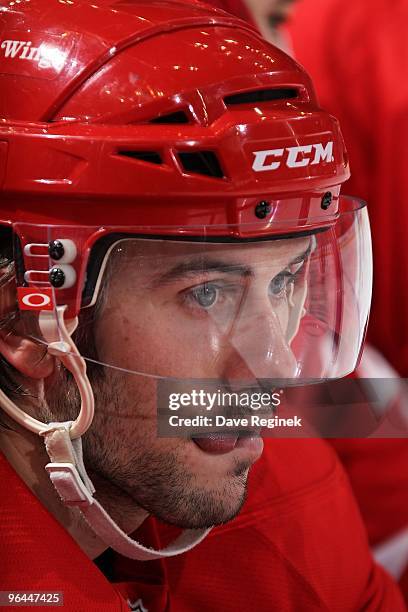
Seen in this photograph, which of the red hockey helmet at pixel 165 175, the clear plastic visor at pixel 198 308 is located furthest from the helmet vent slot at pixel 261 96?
the clear plastic visor at pixel 198 308

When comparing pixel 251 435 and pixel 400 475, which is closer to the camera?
pixel 251 435

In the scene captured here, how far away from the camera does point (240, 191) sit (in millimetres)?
882

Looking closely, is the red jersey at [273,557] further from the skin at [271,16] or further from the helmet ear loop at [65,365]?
the skin at [271,16]

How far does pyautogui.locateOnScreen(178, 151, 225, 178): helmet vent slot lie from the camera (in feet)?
2.90

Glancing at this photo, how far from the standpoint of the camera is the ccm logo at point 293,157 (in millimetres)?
888

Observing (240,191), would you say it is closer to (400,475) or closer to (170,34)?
(170,34)

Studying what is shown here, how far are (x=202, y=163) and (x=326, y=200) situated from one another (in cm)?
14

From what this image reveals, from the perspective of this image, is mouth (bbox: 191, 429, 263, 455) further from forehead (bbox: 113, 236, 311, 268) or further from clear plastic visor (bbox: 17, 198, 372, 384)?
forehead (bbox: 113, 236, 311, 268)

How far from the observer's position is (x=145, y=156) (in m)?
0.89

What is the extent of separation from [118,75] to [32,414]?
322 millimetres

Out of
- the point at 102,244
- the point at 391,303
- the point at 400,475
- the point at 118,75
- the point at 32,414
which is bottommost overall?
the point at 400,475

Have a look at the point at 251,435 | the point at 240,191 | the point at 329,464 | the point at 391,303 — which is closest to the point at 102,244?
the point at 240,191

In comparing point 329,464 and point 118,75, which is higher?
point 118,75

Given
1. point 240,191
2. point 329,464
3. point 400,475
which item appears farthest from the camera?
point 400,475
